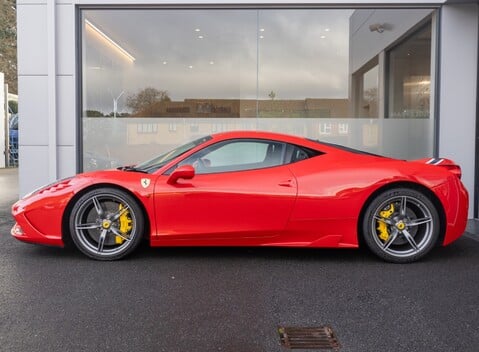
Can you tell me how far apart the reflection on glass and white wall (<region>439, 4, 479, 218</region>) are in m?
0.34

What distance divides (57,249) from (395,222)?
11.1 ft

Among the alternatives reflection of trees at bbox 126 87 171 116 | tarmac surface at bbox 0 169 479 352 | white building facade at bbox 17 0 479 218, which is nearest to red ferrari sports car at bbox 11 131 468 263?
tarmac surface at bbox 0 169 479 352

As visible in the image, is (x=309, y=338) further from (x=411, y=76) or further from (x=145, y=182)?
(x=411, y=76)

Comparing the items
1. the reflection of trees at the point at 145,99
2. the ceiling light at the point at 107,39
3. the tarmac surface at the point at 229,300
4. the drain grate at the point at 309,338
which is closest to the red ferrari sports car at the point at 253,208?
the tarmac surface at the point at 229,300

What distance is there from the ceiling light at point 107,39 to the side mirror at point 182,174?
153 inches

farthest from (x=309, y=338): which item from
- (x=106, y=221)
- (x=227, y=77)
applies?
(x=227, y=77)

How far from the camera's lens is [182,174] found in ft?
15.0

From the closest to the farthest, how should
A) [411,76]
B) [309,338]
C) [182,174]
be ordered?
[309,338]
[182,174]
[411,76]

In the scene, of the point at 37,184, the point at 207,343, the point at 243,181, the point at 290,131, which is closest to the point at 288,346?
the point at 207,343

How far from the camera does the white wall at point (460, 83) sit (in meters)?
7.31

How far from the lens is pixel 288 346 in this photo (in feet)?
9.26

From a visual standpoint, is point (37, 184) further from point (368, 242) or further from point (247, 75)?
point (368, 242)

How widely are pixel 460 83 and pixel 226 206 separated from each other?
15.1 feet

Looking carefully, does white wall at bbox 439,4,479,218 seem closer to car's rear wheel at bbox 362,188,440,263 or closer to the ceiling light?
car's rear wheel at bbox 362,188,440,263
